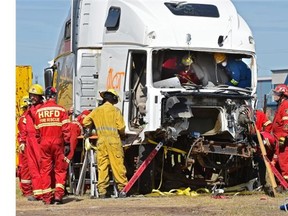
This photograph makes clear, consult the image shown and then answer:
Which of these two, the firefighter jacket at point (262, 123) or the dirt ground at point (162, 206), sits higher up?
the firefighter jacket at point (262, 123)

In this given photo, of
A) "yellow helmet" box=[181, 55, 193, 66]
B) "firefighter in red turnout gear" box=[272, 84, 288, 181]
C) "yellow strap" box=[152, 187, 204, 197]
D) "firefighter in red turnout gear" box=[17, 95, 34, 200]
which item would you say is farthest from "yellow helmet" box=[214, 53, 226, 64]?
"firefighter in red turnout gear" box=[17, 95, 34, 200]

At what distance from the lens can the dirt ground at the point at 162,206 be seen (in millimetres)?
11039

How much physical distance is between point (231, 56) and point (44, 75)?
5397 millimetres

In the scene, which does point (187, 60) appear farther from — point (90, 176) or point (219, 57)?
point (90, 176)

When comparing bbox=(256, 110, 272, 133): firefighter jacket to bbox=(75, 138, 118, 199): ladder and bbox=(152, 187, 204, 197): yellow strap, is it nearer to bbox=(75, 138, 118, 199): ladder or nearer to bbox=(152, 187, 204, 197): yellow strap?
bbox=(152, 187, 204, 197): yellow strap

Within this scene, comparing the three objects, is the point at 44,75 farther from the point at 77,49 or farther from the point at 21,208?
the point at 21,208

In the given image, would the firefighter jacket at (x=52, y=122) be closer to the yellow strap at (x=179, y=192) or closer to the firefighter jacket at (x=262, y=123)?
the yellow strap at (x=179, y=192)

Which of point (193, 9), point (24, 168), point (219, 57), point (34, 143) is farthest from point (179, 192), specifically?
point (193, 9)

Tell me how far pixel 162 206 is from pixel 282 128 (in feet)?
11.6

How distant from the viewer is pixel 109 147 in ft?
44.2

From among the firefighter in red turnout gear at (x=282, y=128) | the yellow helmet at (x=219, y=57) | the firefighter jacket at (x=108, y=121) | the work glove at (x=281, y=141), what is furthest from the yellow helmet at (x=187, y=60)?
the work glove at (x=281, y=141)

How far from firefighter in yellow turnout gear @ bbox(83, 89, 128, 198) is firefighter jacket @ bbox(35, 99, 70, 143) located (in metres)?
0.97

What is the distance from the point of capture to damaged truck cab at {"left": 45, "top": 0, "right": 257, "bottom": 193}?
13520 mm

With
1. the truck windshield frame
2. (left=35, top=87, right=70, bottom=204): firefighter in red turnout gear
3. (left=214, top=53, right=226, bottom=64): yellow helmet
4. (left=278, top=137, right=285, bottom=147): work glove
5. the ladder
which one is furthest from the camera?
(left=278, top=137, right=285, bottom=147): work glove
